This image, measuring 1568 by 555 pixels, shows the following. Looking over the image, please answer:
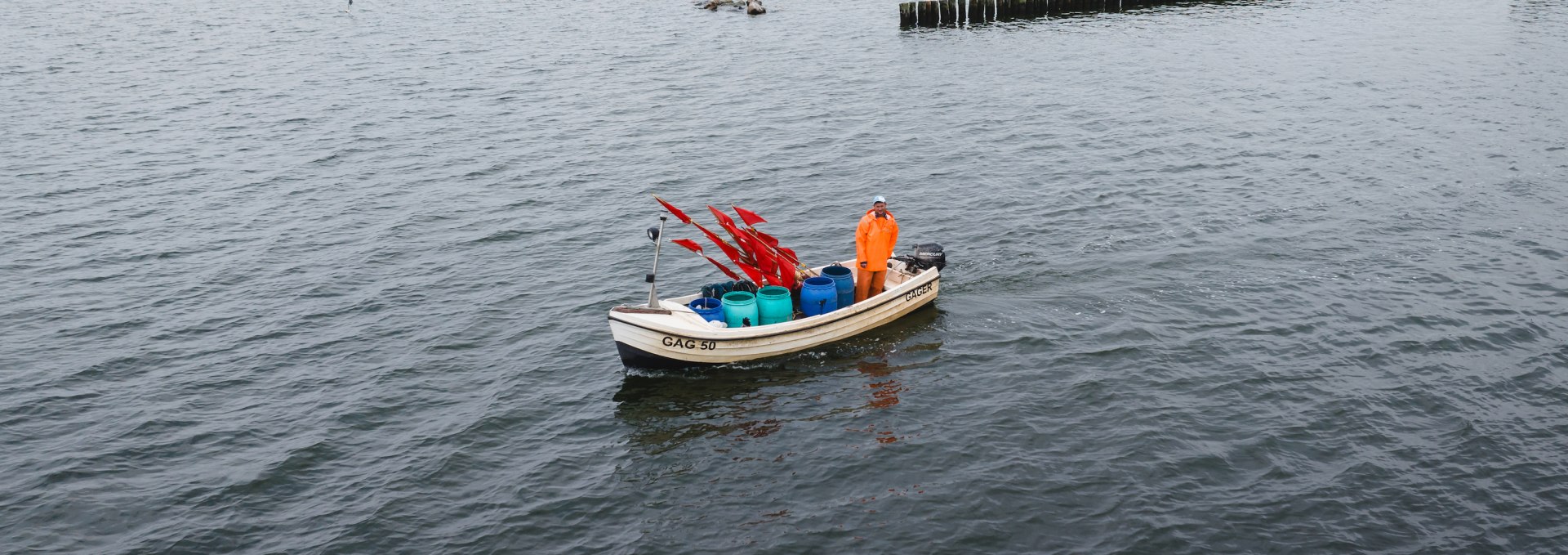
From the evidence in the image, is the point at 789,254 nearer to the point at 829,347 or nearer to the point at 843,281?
the point at 843,281

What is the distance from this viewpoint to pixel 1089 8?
58.9 metres

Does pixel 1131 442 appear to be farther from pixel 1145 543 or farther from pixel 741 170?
pixel 741 170

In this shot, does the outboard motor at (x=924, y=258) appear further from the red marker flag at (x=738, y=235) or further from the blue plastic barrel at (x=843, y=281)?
the red marker flag at (x=738, y=235)

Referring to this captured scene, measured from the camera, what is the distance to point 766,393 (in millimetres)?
18656

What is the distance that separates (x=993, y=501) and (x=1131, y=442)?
2679mm

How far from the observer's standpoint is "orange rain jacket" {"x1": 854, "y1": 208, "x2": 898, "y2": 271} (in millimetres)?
20094

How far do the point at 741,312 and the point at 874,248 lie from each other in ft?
9.27

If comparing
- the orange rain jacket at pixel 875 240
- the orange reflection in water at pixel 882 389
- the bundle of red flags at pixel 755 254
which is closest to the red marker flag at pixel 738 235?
Answer: the bundle of red flags at pixel 755 254

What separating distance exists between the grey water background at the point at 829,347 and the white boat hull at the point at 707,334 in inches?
16.3

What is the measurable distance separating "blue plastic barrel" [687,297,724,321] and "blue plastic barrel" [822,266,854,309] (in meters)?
2.07

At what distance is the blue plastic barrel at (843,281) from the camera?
67.2 ft

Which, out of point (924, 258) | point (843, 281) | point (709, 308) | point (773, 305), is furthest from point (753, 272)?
point (924, 258)

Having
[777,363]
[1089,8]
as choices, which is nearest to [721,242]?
[777,363]

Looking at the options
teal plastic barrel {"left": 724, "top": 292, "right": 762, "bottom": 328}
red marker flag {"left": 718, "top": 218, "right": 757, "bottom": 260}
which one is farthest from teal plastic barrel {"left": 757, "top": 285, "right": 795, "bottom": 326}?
red marker flag {"left": 718, "top": 218, "right": 757, "bottom": 260}
